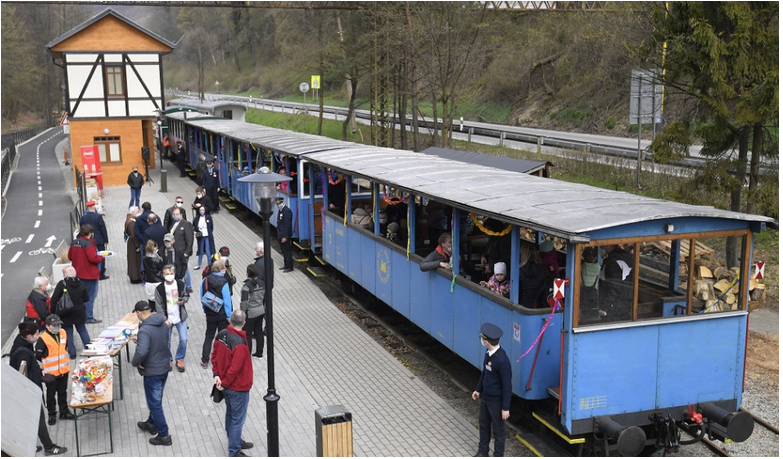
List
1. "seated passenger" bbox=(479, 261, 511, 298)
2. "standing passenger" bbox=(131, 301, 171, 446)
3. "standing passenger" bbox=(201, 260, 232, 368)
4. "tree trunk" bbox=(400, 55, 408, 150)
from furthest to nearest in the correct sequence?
1. "tree trunk" bbox=(400, 55, 408, 150)
2. "standing passenger" bbox=(201, 260, 232, 368)
3. "seated passenger" bbox=(479, 261, 511, 298)
4. "standing passenger" bbox=(131, 301, 171, 446)

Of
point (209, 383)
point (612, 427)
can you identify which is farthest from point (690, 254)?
point (209, 383)

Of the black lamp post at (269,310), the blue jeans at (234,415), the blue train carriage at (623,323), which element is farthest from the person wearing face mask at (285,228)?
the blue jeans at (234,415)

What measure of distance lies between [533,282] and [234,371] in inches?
135

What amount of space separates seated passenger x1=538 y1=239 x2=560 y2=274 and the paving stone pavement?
7.31ft

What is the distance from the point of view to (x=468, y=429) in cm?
918

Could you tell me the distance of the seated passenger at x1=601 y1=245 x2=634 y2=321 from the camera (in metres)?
7.98

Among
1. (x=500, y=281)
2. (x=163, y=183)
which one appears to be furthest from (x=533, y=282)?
(x=163, y=183)

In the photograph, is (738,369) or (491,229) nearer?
(738,369)

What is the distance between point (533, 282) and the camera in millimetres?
8719

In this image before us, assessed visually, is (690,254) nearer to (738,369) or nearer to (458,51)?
(738,369)

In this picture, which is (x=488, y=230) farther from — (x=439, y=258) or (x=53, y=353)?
(x=53, y=353)

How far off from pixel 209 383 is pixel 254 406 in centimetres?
107

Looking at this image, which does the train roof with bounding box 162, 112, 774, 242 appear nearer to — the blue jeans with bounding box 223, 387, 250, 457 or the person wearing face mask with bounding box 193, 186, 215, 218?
the person wearing face mask with bounding box 193, 186, 215, 218

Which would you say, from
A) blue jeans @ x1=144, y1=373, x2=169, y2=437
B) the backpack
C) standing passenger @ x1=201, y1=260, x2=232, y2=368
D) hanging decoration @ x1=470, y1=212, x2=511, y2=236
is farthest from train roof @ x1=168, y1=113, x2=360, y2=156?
blue jeans @ x1=144, y1=373, x2=169, y2=437
